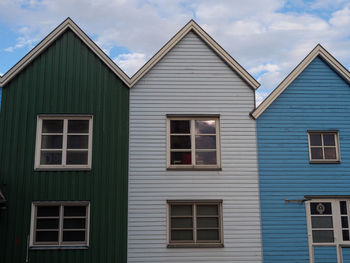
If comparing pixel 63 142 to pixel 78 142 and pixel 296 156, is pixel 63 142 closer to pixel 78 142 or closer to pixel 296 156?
pixel 78 142

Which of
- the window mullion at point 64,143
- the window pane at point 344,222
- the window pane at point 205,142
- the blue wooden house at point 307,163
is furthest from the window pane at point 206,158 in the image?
the window pane at point 344,222

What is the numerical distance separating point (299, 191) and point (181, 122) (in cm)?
492

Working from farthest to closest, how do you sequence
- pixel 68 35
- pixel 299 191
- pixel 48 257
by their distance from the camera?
pixel 68 35, pixel 299 191, pixel 48 257

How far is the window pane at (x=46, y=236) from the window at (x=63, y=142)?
7.31 feet

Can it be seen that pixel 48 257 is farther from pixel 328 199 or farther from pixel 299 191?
pixel 328 199

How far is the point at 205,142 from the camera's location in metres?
15.1

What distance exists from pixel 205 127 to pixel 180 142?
1.10 metres

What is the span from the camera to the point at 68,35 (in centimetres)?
1553

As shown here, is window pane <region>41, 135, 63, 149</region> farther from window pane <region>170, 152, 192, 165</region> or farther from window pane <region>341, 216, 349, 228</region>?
window pane <region>341, 216, 349, 228</region>

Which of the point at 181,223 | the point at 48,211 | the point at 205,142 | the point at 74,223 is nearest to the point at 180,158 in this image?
the point at 205,142

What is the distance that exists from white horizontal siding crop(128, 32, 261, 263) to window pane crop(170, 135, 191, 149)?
36 centimetres

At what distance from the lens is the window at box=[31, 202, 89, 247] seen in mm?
13906

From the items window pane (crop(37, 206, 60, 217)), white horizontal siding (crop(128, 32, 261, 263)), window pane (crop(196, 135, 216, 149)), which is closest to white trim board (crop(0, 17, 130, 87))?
white horizontal siding (crop(128, 32, 261, 263))

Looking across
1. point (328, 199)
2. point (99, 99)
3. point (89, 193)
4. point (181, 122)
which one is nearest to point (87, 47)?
point (99, 99)
